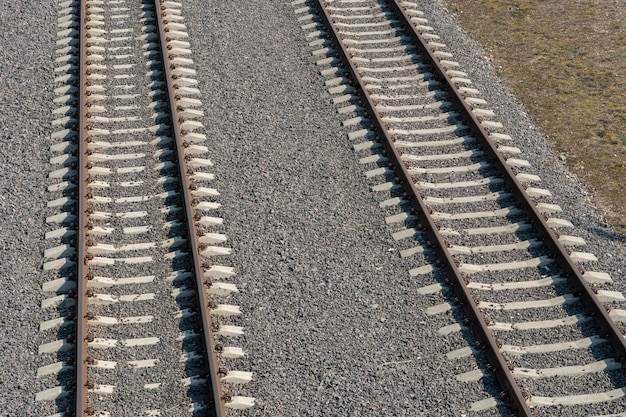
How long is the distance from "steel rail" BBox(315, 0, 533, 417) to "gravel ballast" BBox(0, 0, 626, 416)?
0.25m

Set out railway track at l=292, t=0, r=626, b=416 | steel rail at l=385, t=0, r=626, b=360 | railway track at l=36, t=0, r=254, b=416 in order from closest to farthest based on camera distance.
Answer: railway track at l=36, t=0, r=254, b=416
railway track at l=292, t=0, r=626, b=416
steel rail at l=385, t=0, r=626, b=360

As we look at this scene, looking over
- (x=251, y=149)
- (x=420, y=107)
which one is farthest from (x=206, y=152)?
(x=420, y=107)

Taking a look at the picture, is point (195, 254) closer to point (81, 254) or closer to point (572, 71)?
point (81, 254)

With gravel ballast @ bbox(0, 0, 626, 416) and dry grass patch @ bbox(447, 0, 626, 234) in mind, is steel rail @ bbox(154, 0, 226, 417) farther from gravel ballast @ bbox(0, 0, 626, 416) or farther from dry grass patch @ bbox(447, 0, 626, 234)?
dry grass patch @ bbox(447, 0, 626, 234)

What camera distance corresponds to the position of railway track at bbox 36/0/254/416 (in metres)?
8.59

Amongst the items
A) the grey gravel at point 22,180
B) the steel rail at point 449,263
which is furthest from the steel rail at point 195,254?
the steel rail at point 449,263

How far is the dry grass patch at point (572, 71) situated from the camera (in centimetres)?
1208

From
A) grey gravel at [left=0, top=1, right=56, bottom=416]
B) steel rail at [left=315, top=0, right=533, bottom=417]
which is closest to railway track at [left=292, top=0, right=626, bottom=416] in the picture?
steel rail at [left=315, top=0, right=533, bottom=417]

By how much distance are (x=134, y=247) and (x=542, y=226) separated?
484 cm

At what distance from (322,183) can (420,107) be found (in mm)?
2468

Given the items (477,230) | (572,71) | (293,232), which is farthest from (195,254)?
(572,71)

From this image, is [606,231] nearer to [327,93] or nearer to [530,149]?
[530,149]

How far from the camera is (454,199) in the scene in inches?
438

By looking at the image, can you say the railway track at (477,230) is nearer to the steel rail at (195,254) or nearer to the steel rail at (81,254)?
the steel rail at (195,254)
